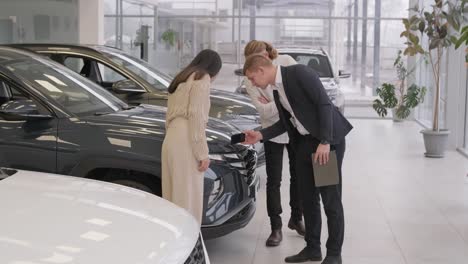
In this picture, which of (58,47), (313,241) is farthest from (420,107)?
(313,241)

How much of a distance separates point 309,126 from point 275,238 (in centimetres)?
129

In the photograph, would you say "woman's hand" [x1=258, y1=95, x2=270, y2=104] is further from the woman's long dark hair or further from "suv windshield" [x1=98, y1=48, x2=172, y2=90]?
"suv windshield" [x1=98, y1=48, x2=172, y2=90]

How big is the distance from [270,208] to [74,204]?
2.90 meters

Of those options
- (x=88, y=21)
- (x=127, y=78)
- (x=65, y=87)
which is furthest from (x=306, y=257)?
(x=88, y=21)

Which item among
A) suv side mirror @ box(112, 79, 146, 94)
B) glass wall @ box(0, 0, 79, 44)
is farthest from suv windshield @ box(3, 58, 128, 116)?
glass wall @ box(0, 0, 79, 44)

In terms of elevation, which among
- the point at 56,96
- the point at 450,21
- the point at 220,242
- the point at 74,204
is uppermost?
the point at 450,21

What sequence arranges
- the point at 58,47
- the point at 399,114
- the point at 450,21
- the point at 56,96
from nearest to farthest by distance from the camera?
the point at 56,96 < the point at 58,47 < the point at 450,21 < the point at 399,114

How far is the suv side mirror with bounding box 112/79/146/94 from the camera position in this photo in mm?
7486

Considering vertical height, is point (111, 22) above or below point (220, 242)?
above

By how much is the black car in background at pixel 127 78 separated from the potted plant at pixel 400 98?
704 centimetres

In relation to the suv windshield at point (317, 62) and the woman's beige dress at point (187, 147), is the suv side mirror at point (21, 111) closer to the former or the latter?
the woman's beige dress at point (187, 147)

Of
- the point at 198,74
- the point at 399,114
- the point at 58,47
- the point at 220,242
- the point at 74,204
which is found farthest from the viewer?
the point at 399,114

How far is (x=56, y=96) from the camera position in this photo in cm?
513

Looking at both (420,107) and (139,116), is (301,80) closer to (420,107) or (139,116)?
(139,116)
